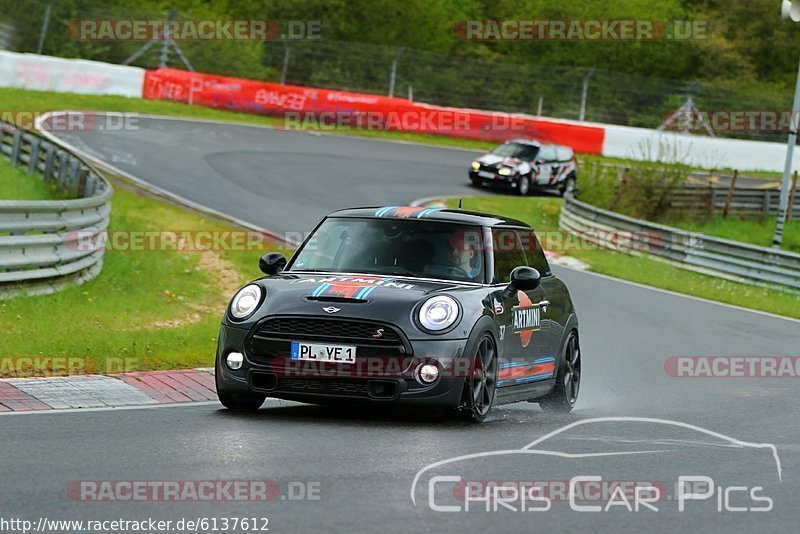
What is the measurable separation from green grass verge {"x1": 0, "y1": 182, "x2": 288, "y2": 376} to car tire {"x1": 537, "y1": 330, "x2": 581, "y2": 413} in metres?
3.00

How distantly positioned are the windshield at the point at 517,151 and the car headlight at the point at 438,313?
2641 cm

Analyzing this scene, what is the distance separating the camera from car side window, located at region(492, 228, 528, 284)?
9938 mm

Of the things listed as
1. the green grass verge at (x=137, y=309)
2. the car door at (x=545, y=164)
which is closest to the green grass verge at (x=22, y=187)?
the green grass verge at (x=137, y=309)

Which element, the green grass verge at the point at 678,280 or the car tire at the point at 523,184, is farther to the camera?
the car tire at the point at 523,184

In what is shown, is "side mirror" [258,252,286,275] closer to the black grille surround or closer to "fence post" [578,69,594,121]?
the black grille surround

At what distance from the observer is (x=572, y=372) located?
11180 mm

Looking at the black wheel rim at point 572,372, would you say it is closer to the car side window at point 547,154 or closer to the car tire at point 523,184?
the car tire at point 523,184

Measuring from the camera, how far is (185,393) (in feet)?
32.9

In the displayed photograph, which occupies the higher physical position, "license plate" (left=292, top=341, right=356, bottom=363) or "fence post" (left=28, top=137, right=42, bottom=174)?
→ "license plate" (left=292, top=341, right=356, bottom=363)

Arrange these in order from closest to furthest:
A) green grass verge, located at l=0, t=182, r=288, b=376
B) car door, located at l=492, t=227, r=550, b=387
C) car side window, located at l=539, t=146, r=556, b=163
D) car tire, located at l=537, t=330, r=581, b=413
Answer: car door, located at l=492, t=227, r=550, b=387 < car tire, located at l=537, t=330, r=581, b=413 < green grass verge, located at l=0, t=182, r=288, b=376 < car side window, located at l=539, t=146, r=556, b=163

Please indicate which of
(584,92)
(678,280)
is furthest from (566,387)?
(584,92)

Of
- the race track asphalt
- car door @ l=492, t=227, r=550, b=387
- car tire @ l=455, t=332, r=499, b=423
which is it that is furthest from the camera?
car door @ l=492, t=227, r=550, b=387

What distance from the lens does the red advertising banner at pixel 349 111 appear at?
3975 cm

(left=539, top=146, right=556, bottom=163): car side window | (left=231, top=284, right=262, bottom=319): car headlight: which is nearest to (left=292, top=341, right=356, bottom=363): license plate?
(left=231, top=284, right=262, bottom=319): car headlight
